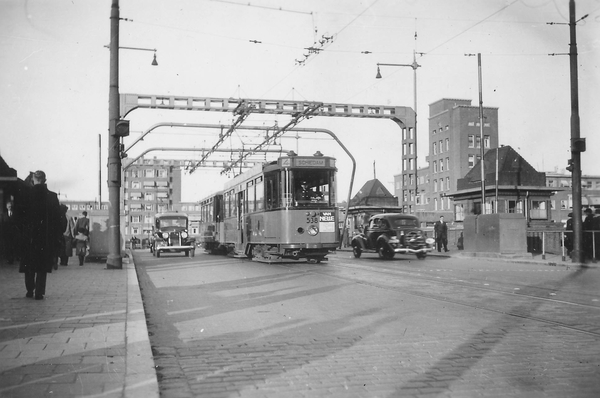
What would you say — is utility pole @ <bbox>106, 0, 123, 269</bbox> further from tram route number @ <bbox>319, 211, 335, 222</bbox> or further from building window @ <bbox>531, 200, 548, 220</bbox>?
building window @ <bbox>531, 200, 548, 220</bbox>

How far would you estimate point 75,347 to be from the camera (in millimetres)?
6004

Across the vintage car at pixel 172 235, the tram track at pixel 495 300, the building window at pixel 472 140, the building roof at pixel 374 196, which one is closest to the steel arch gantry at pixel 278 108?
the vintage car at pixel 172 235

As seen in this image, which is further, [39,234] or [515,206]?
[515,206]

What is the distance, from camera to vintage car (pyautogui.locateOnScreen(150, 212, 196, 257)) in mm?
31281

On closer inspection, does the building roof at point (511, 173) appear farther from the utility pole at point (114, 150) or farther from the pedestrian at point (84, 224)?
the utility pole at point (114, 150)

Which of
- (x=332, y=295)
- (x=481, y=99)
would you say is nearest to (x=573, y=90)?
(x=481, y=99)

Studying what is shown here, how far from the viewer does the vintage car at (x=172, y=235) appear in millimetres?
31281

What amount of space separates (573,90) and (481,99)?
1021 cm

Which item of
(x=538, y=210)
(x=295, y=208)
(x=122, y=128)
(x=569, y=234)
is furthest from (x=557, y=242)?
(x=538, y=210)

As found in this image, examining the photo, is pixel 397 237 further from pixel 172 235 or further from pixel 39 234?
pixel 39 234

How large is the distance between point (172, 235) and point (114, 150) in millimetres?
14631

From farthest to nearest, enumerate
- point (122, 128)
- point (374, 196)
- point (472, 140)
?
point (472, 140), point (374, 196), point (122, 128)

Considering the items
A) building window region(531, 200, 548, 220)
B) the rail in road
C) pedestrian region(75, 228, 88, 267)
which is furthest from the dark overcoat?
building window region(531, 200, 548, 220)

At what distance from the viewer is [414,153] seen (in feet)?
110
